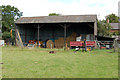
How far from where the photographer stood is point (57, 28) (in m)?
34.5

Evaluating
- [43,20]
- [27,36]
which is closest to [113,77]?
[43,20]

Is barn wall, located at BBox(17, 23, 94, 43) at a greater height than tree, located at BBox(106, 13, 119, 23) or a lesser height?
lesser

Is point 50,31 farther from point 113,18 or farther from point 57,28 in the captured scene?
point 113,18

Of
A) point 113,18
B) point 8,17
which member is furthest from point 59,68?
point 113,18

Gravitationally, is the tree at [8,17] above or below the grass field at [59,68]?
above

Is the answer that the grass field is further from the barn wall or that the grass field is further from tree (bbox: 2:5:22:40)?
tree (bbox: 2:5:22:40)

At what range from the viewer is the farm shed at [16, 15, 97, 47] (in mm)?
29094

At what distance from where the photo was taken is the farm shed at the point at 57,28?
29.1 m

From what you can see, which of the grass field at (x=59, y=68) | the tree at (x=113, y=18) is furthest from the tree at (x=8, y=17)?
the tree at (x=113, y=18)

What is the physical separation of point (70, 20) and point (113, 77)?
71.6ft

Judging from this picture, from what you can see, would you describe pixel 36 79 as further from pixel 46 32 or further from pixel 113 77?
pixel 46 32

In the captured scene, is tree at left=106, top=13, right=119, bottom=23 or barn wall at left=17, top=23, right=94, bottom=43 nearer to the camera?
Result: barn wall at left=17, top=23, right=94, bottom=43

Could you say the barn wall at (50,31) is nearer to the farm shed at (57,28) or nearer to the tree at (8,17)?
the farm shed at (57,28)

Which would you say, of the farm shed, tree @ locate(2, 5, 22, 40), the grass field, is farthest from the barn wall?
the grass field
